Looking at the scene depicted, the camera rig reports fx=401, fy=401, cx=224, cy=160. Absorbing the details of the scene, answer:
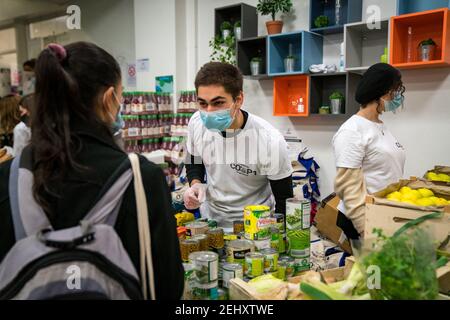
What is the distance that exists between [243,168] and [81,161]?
136 cm

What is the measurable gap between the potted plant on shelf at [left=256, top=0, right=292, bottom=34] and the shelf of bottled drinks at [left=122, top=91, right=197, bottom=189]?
1340 millimetres

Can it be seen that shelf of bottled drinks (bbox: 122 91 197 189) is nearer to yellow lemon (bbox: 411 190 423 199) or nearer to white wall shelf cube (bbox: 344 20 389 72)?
white wall shelf cube (bbox: 344 20 389 72)

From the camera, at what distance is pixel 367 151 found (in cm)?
222

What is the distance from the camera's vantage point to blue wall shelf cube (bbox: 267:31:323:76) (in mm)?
4207

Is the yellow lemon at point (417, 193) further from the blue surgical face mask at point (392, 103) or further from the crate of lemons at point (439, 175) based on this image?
the crate of lemons at point (439, 175)

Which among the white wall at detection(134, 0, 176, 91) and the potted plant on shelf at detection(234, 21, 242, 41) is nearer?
the potted plant on shelf at detection(234, 21, 242, 41)

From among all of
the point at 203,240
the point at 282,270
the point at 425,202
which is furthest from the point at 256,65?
the point at 282,270

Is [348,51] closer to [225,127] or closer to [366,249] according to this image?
[225,127]

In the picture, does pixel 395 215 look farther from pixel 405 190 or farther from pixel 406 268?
pixel 406 268

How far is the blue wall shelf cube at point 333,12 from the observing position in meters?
3.99

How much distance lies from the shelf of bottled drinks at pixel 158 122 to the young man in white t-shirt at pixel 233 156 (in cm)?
286

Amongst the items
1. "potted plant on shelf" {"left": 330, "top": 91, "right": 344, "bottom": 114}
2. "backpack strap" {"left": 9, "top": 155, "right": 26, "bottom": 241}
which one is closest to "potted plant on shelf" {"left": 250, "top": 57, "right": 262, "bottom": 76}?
"potted plant on shelf" {"left": 330, "top": 91, "right": 344, "bottom": 114}

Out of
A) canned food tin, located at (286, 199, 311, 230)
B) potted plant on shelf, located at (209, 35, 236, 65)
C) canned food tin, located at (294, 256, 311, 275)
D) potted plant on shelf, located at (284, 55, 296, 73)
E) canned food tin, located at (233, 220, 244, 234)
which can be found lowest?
canned food tin, located at (294, 256, 311, 275)
